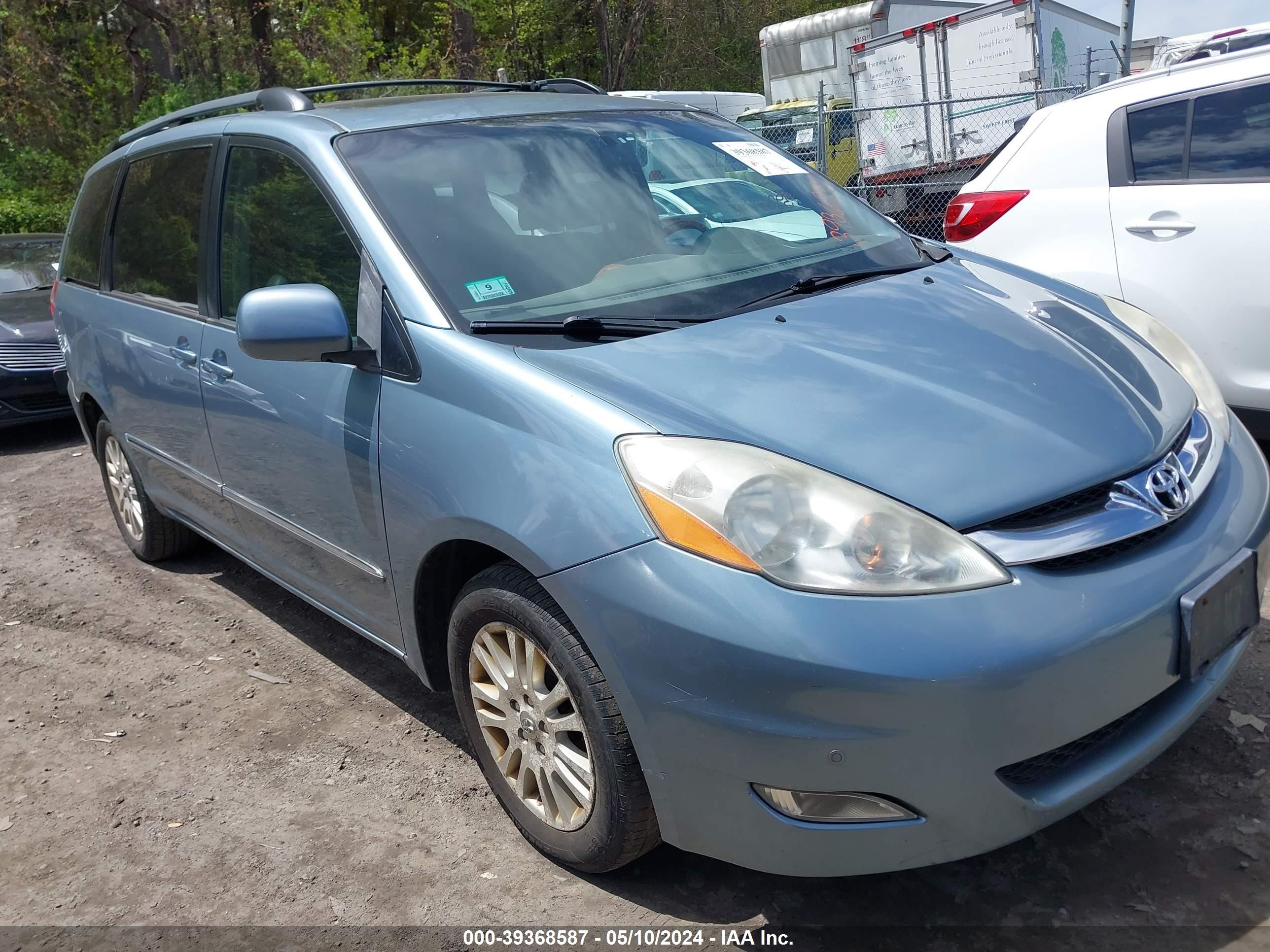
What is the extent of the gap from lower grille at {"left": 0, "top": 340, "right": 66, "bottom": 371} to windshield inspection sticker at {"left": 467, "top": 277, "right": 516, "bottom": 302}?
5935mm

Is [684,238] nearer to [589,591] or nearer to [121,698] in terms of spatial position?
[589,591]

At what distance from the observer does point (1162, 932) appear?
2223mm

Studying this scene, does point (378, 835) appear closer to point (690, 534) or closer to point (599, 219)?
point (690, 534)

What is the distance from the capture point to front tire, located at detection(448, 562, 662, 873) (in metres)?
2.24

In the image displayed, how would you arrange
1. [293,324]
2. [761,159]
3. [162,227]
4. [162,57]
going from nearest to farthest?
[293,324]
[761,159]
[162,227]
[162,57]

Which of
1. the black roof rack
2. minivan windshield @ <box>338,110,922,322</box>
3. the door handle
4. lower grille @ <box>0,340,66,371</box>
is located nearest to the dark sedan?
lower grille @ <box>0,340,66,371</box>

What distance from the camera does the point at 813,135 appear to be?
1469cm

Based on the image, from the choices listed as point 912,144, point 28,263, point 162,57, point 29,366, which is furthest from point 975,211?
point 162,57

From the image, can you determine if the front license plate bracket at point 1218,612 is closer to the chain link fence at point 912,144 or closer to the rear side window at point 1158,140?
the rear side window at point 1158,140

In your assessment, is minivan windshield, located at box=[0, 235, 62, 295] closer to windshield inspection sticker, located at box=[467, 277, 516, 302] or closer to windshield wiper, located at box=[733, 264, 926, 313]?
windshield inspection sticker, located at box=[467, 277, 516, 302]

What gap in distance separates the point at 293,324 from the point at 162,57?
21431 mm

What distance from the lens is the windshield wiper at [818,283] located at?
9.20 feet

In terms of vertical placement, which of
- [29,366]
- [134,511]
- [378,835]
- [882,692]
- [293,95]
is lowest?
[378,835]

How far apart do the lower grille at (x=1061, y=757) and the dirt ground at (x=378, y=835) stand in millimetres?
409
